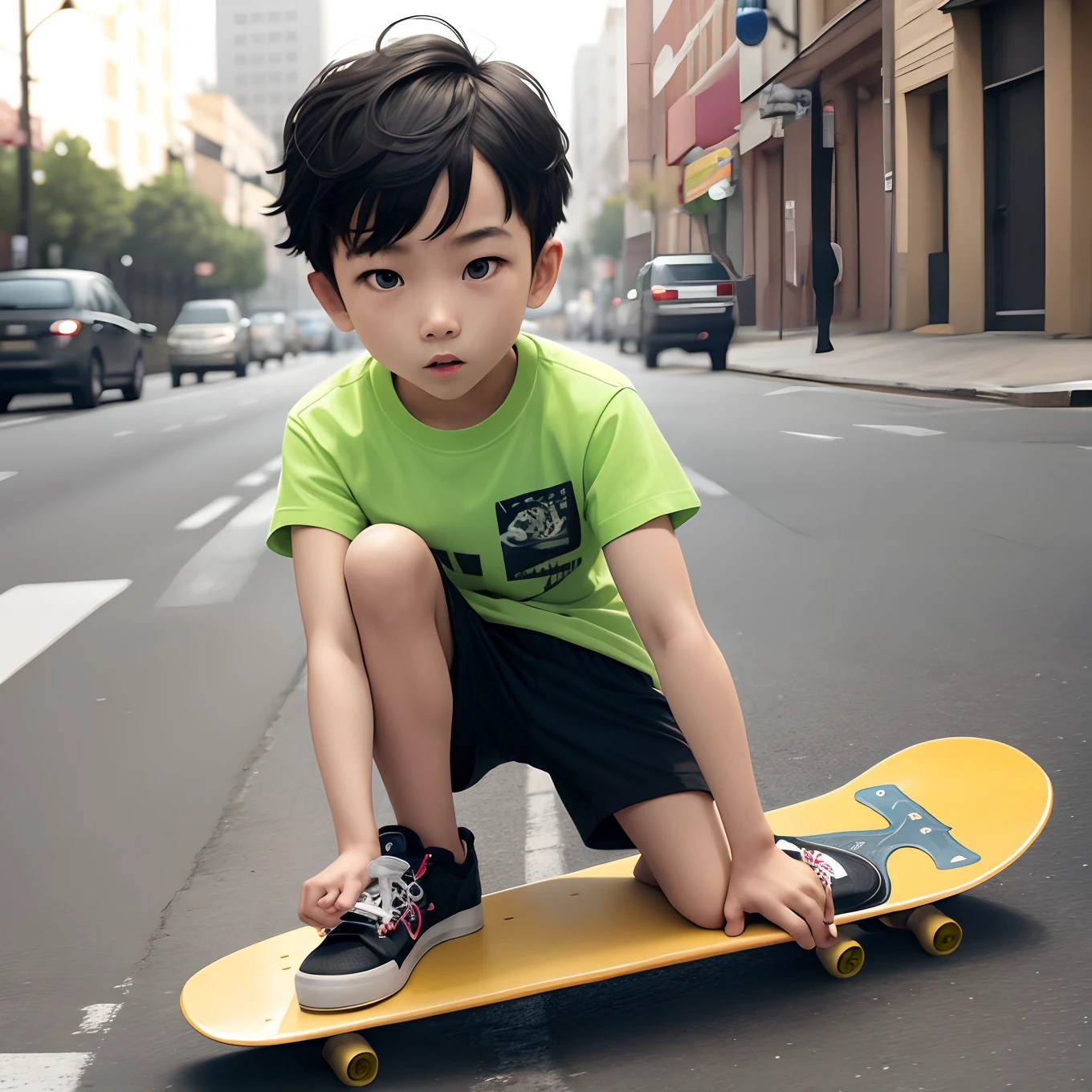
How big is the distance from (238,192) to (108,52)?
13956 millimetres

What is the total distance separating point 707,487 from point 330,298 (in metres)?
5.94

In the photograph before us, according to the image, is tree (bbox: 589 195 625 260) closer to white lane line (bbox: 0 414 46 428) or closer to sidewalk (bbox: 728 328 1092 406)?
sidewalk (bbox: 728 328 1092 406)

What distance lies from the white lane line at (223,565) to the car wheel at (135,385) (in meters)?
11.8

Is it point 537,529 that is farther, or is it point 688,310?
point 688,310

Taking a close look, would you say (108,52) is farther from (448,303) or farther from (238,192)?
(448,303)

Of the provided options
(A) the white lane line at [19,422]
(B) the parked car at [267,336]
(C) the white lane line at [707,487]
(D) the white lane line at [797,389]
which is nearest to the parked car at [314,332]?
(B) the parked car at [267,336]

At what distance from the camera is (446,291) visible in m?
1.88

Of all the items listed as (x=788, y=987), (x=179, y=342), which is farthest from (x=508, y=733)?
(x=179, y=342)

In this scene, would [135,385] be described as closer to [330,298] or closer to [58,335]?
[58,335]

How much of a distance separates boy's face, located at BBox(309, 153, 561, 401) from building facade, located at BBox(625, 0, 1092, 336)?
299 cm

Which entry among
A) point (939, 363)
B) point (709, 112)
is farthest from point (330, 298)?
point (939, 363)

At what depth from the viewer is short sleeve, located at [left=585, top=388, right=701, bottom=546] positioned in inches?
79.7

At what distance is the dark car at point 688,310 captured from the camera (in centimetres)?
829

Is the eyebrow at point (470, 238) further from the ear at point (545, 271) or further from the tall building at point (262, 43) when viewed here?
the tall building at point (262, 43)
